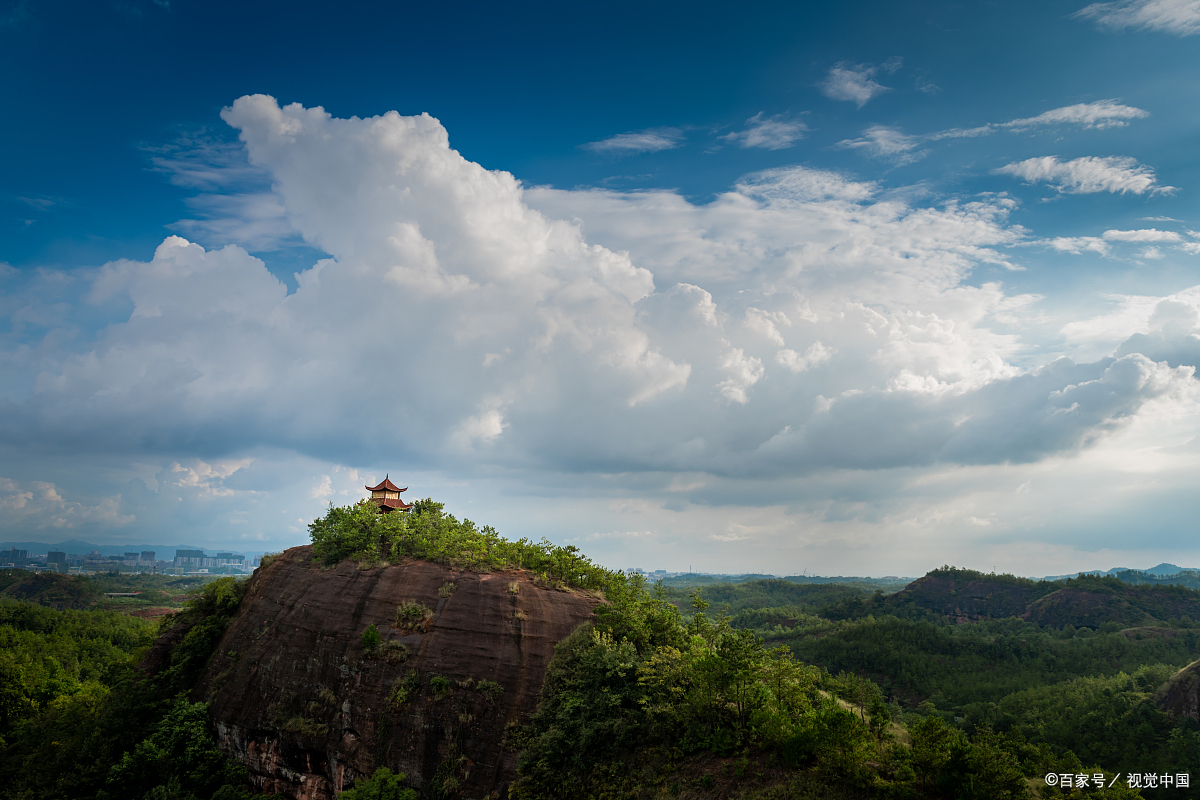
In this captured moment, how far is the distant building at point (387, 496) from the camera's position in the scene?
50.1 meters

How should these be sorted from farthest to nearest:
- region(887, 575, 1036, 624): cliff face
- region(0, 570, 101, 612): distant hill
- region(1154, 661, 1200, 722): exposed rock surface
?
1. region(887, 575, 1036, 624): cliff face
2. region(0, 570, 101, 612): distant hill
3. region(1154, 661, 1200, 722): exposed rock surface

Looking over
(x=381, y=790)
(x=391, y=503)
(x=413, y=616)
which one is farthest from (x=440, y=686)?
(x=391, y=503)

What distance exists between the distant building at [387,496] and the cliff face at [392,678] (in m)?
10.2

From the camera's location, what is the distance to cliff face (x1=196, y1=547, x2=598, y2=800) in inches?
1252

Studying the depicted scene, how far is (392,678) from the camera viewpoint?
1326 inches

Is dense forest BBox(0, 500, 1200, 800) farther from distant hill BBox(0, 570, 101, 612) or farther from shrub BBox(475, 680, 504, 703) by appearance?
distant hill BBox(0, 570, 101, 612)

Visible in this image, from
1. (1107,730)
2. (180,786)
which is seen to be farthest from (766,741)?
(1107,730)

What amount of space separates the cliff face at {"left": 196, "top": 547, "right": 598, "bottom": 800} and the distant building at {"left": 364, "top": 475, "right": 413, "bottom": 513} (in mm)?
10188

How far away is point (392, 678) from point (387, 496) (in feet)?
64.9

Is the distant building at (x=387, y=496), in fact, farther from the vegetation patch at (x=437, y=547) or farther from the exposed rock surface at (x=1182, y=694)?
the exposed rock surface at (x=1182, y=694)

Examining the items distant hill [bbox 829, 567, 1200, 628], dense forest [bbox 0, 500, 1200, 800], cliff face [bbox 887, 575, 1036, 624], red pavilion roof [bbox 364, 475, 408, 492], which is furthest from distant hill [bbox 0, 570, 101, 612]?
cliff face [bbox 887, 575, 1036, 624]

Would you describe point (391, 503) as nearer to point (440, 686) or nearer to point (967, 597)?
point (440, 686)

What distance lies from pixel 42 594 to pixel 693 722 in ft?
620

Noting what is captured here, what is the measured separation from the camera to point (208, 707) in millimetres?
38281
